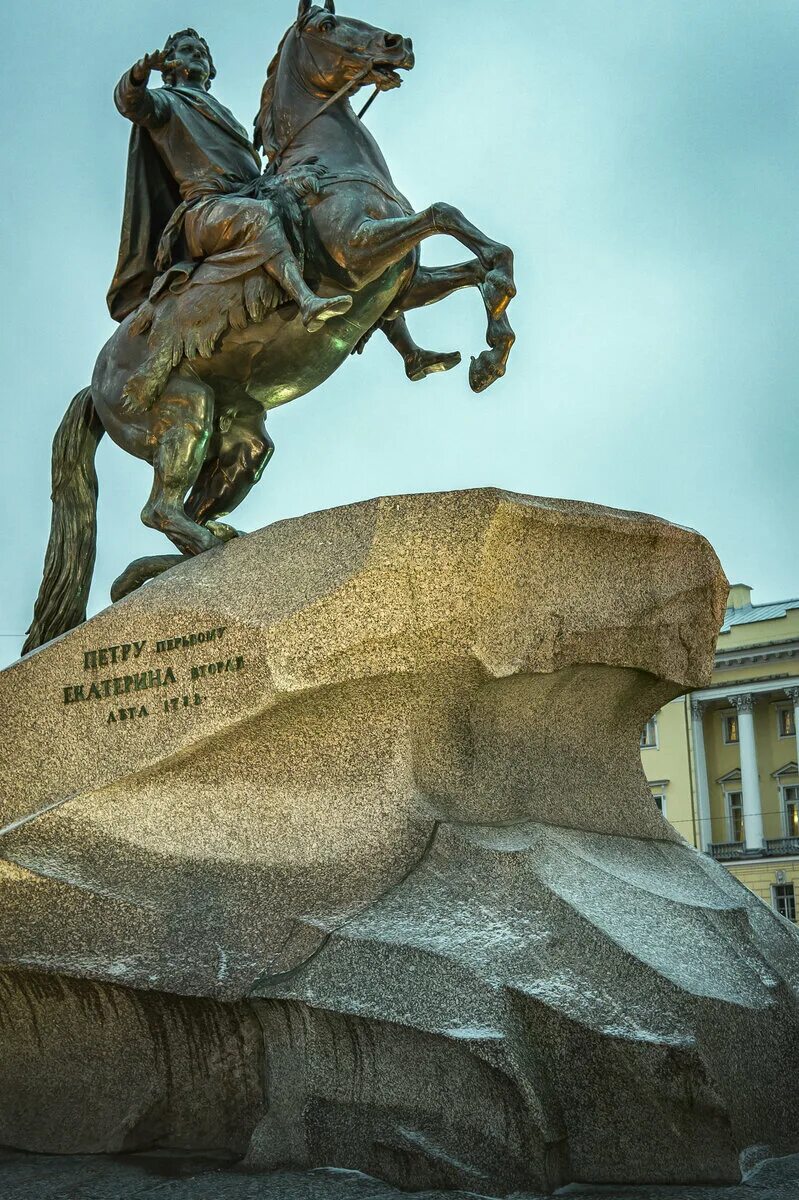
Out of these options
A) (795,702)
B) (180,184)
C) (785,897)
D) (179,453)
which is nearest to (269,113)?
(180,184)

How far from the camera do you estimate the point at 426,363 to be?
6891mm

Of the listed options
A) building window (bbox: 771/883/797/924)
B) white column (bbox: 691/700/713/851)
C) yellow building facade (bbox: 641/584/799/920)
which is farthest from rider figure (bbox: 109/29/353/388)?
white column (bbox: 691/700/713/851)

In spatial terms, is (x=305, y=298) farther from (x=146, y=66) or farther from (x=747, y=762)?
(x=747, y=762)

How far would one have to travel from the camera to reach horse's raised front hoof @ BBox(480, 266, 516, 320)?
5793mm

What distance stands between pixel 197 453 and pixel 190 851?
6.37ft

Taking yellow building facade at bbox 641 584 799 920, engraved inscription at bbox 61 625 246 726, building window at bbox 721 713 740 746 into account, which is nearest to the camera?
engraved inscription at bbox 61 625 246 726

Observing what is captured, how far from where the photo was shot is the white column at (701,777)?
41.1 metres

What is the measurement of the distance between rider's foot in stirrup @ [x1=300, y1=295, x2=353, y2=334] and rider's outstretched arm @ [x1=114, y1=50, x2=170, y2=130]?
1614 mm

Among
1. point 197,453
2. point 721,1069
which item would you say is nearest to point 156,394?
point 197,453

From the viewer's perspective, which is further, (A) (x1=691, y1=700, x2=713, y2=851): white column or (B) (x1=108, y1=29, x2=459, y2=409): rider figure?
(A) (x1=691, y1=700, x2=713, y2=851): white column

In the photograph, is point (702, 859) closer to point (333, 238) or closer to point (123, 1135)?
point (123, 1135)

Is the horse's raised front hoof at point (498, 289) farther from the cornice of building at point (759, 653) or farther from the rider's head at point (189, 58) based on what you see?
the cornice of building at point (759, 653)

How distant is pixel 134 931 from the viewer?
4.71 meters

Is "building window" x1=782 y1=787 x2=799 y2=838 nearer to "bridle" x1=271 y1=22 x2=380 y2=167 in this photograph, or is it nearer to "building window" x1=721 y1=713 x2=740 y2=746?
"building window" x1=721 y1=713 x2=740 y2=746
